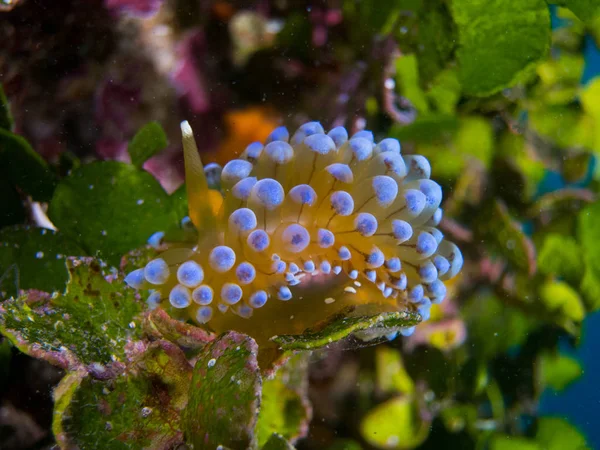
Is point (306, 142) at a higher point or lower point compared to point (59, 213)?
higher

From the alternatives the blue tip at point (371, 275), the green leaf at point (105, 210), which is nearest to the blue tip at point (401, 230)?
the blue tip at point (371, 275)

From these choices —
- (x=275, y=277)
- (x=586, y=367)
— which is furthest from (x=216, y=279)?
(x=586, y=367)

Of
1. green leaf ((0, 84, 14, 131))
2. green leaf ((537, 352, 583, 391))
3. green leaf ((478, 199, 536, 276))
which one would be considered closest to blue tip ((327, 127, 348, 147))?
green leaf ((0, 84, 14, 131))

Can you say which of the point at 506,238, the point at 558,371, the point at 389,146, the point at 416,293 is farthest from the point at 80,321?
the point at 558,371

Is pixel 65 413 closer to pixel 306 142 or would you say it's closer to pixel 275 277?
pixel 275 277

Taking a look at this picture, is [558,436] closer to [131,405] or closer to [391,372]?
[391,372]

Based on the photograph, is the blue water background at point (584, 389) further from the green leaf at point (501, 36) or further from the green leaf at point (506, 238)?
the green leaf at point (501, 36)
